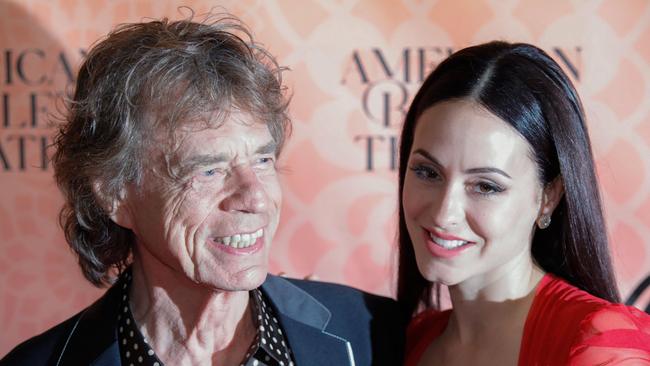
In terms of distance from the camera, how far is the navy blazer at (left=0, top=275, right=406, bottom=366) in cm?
170

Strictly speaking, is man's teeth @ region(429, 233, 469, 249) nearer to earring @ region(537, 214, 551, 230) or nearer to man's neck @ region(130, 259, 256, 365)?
earring @ region(537, 214, 551, 230)

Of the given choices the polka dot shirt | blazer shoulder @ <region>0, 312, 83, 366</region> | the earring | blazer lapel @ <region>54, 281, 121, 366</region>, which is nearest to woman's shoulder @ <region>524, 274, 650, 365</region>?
the earring

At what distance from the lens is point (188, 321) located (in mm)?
1758

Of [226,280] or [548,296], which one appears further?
[548,296]

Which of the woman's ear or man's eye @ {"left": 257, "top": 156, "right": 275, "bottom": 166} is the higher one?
man's eye @ {"left": 257, "top": 156, "right": 275, "bottom": 166}

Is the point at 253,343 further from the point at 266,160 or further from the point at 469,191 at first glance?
the point at 469,191

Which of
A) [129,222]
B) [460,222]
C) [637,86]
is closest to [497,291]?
[460,222]

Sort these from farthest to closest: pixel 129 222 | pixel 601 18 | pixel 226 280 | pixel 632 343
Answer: pixel 601 18 < pixel 129 222 < pixel 226 280 < pixel 632 343

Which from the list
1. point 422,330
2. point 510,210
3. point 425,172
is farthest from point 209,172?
point 422,330

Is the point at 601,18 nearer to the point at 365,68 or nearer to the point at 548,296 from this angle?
the point at 365,68

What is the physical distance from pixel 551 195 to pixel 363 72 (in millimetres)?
938

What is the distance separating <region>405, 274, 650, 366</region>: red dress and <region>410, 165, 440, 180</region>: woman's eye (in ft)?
1.17

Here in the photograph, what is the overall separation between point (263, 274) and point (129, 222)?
330 mm

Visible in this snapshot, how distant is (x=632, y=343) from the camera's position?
1531mm
